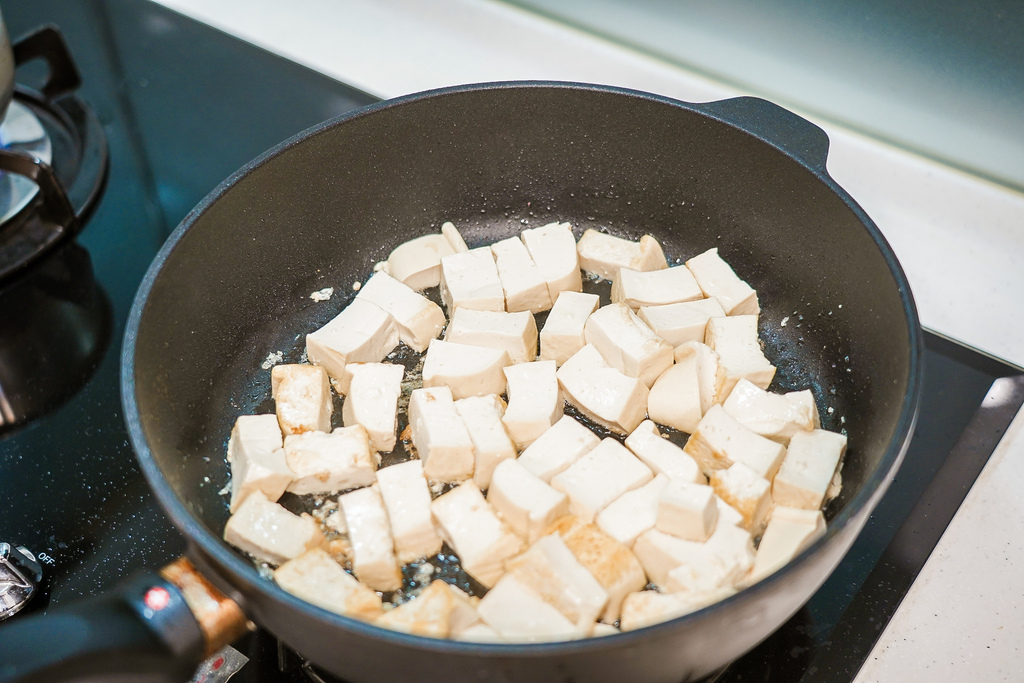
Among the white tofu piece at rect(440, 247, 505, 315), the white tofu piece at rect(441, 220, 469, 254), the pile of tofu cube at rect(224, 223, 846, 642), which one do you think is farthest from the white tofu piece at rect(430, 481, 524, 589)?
the white tofu piece at rect(441, 220, 469, 254)

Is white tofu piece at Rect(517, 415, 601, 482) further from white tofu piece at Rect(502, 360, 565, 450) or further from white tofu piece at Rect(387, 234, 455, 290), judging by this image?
white tofu piece at Rect(387, 234, 455, 290)

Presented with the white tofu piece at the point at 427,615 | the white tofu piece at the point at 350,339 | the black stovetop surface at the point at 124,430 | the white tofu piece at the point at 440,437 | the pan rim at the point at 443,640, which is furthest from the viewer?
the white tofu piece at the point at 350,339

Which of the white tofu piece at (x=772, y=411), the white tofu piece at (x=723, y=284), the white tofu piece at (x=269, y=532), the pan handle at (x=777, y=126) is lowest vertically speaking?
the white tofu piece at (x=269, y=532)

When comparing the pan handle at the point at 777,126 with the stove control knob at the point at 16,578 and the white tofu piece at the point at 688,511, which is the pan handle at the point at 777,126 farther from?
the stove control knob at the point at 16,578

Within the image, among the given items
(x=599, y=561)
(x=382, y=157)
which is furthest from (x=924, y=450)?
(x=382, y=157)

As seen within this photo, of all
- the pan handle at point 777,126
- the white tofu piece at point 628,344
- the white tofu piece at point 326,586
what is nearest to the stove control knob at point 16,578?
the white tofu piece at point 326,586

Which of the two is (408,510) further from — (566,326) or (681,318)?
(681,318)

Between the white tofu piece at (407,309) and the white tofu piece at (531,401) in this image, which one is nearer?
the white tofu piece at (531,401)
